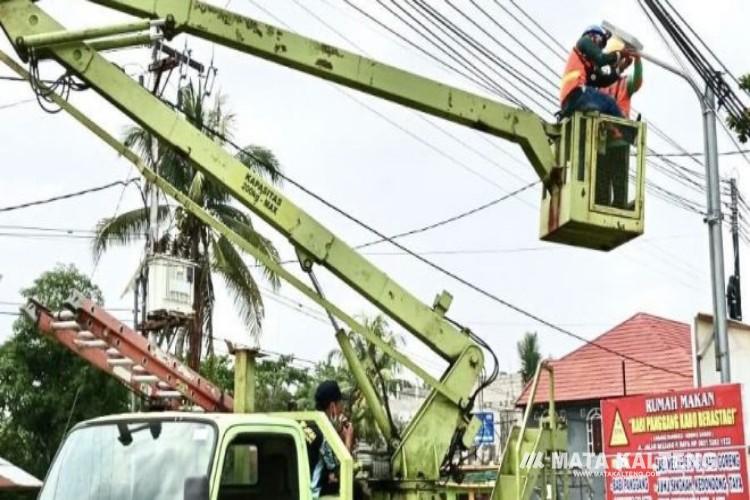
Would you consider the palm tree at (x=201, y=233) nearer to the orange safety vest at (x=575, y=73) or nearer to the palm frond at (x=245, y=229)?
the palm frond at (x=245, y=229)

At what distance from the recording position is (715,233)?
13609 millimetres

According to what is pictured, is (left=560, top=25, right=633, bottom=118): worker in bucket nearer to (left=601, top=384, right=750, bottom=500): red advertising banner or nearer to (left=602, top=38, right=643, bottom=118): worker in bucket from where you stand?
(left=602, top=38, right=643, bottom=118): worker in bucket

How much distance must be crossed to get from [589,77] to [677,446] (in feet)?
10.3

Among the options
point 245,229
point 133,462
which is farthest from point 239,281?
point 133,462

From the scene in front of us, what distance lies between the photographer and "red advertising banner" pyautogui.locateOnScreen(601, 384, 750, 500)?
8.34 metres

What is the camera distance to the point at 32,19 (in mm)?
7484

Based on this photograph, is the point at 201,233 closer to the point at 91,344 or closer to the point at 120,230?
the point at 120,230

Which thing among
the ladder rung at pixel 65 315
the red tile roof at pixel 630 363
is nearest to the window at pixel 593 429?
the red tile roof at pixel 630 363

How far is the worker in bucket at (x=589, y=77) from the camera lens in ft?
27.6

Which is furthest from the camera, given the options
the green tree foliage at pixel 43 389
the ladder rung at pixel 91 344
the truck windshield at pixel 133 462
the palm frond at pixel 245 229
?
the green tree foliage at pixel 43 389

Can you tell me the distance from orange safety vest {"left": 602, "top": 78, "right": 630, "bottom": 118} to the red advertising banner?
2381 millimetres

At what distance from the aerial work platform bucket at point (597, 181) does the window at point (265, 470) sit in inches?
120

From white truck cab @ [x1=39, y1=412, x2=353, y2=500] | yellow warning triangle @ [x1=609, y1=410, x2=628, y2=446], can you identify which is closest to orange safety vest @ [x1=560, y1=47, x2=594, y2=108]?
yellow warning triangle @ [x1=609, y1=410, x2=628, y2=446]

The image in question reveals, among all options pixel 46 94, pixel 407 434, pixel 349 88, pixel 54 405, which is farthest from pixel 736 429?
pixel 54 405
